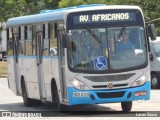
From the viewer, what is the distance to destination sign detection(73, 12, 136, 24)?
1703 cm

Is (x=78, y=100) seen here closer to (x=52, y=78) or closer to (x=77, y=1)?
(x=52, y=78)

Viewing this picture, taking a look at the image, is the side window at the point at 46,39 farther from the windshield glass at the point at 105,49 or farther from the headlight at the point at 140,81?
the headlight at the point at 140,81

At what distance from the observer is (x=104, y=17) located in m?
17.2

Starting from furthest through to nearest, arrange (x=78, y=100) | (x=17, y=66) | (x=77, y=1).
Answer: (x=77, y=1) → (x=17, y=66) → (x=78, y=100)

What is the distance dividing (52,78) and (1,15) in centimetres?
3884

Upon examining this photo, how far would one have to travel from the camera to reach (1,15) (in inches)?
2213

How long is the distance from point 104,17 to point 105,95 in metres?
2.01

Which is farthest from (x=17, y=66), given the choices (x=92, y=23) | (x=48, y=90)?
(x=92, y=23)

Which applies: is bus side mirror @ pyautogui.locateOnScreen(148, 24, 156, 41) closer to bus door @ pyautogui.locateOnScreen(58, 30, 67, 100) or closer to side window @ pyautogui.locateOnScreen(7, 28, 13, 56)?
bus door @ pyautogui.locateOnScreen(58, 30, 67, 100)

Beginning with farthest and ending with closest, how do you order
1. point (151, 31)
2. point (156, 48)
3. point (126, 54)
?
1. point (156, 48)
2. point (151, 31)
3. point (126, 54)

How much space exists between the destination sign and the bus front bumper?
1.73 metres

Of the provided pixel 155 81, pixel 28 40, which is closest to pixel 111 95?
pixel 28 40

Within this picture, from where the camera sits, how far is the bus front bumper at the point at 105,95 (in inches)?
651

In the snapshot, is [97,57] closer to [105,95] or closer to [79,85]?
[79,85]
